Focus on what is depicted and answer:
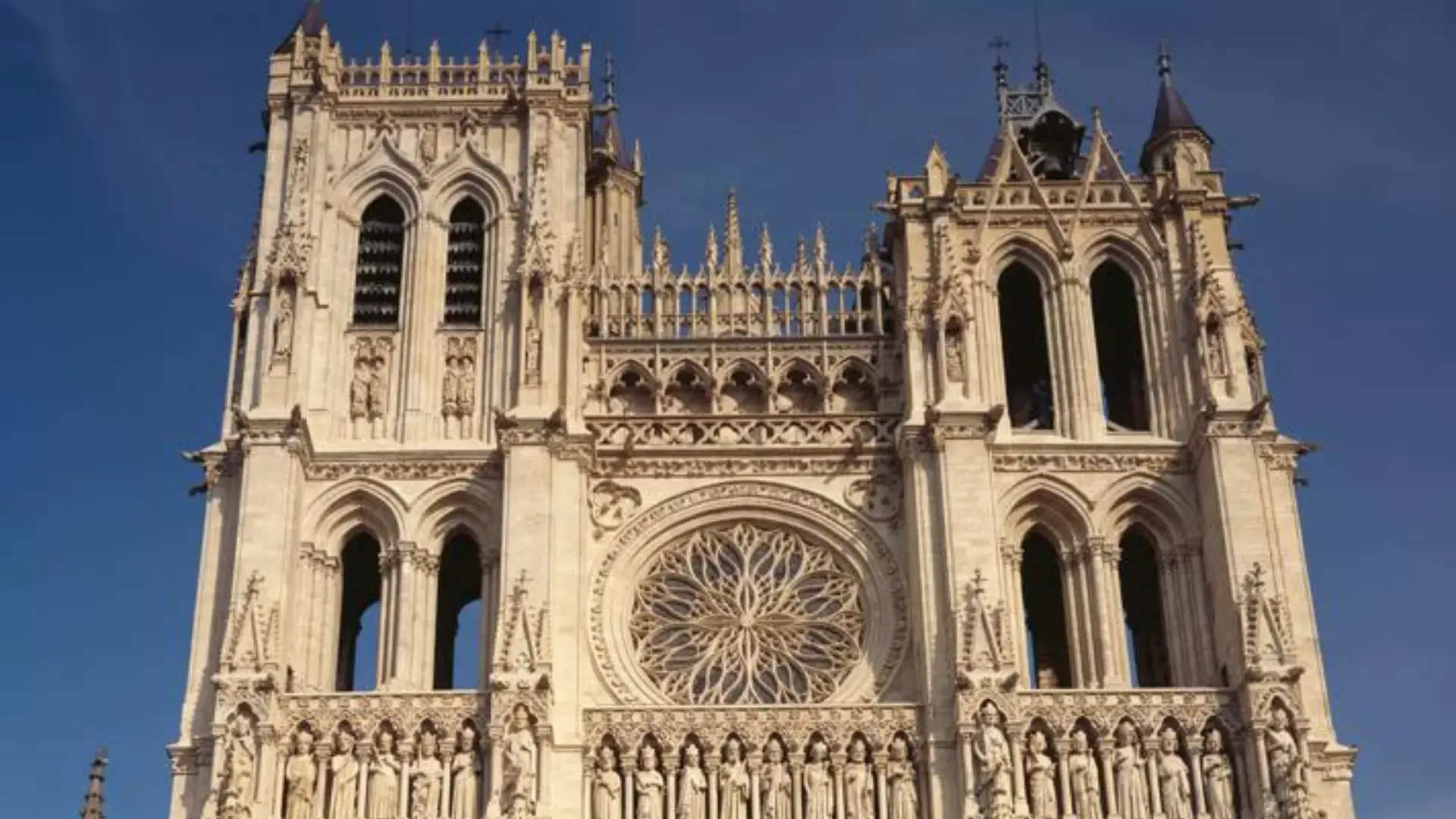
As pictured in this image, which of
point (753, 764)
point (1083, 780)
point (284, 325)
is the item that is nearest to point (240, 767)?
point (753, 764)

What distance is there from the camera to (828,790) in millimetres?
31297

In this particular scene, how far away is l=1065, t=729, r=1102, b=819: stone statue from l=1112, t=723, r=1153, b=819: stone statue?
274mm

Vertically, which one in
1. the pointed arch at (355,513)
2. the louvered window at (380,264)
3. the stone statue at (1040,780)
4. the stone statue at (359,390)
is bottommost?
the stone statue at (1040,780)

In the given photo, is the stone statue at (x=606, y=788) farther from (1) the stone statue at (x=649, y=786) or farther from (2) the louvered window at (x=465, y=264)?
(2) the louvered window at (x=465, y=264)

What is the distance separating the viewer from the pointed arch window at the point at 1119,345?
122 feet

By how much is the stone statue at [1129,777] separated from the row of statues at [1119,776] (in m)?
0.01

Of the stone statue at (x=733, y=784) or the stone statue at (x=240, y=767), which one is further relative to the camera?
the stone statue at (x=733, y=784)

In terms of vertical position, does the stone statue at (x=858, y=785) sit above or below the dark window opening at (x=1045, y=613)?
below

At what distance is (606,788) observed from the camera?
102ft

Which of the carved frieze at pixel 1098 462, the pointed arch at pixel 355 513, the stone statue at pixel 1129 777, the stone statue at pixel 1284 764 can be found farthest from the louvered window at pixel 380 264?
the stone statue at pixel 1284 764

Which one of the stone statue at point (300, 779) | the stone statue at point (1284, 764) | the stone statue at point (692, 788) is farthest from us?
the stone statue at point (692, 788)

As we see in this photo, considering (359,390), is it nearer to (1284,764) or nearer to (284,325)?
(284,325)

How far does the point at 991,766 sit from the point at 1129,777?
208 cm

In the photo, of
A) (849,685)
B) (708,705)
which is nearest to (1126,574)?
(849,685)
